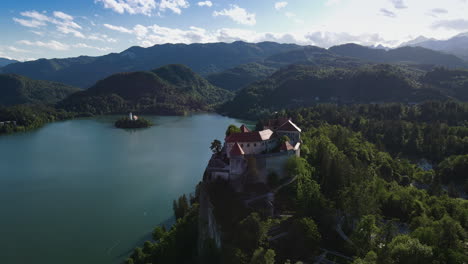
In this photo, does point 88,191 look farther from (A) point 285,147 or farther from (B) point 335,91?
(B) point 335,91

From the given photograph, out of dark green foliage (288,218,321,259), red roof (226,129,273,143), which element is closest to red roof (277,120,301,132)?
red roof (226,129,273,143)

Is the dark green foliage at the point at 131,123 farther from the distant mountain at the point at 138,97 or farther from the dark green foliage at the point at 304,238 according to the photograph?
the dark green foliage at the point at 304,238

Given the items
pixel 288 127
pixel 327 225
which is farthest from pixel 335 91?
pixel 327 225

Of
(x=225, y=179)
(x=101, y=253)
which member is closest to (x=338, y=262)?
(x=225, y=179)

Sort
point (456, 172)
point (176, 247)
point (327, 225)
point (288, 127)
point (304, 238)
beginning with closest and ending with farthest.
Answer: point (304, 238)
point (327, 225)
point (176, 247)
point (288, 127)
point (456, 172)

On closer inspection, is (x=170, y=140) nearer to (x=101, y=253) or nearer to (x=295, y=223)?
(x=101, y=253)

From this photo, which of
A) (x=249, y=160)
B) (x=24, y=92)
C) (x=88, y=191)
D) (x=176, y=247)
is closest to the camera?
(x=249, y=160)

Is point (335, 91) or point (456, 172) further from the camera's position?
point (335, 91)

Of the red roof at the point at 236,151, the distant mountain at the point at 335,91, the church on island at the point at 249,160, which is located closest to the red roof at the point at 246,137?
the church on island at the point at 249,160

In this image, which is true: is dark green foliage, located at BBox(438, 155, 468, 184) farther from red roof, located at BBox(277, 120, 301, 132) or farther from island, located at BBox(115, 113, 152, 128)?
island, located at BBox(115, 113, 152, 128)

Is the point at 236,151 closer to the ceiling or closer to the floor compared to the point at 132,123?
closer to the ceiling
